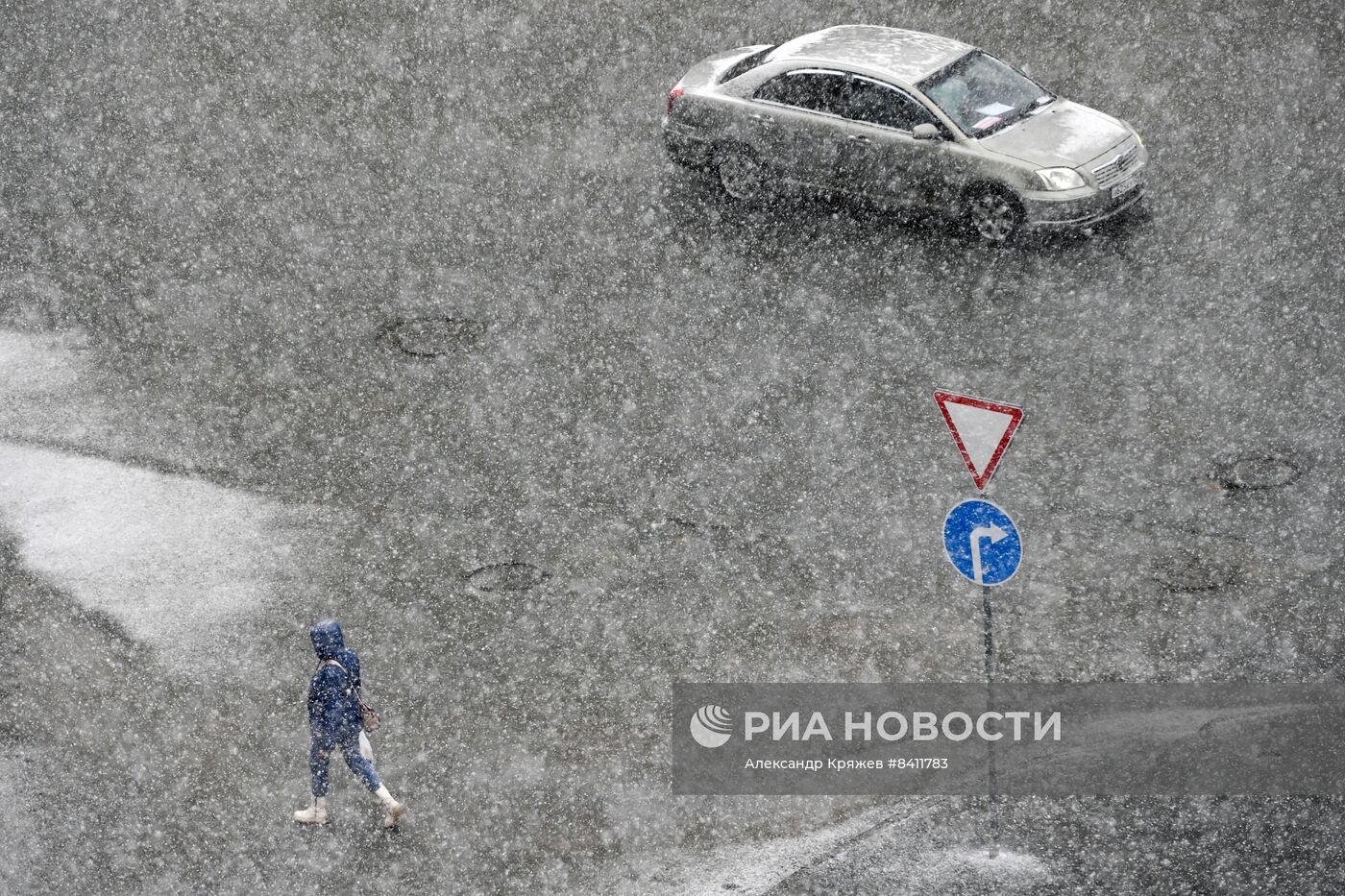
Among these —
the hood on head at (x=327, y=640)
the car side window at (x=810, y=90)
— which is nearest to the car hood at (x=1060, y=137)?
the car side window at (x=810, y=90)

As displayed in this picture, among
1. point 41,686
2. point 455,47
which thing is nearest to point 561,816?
point 41,686

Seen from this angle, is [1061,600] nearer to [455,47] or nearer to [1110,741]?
[1110,741]

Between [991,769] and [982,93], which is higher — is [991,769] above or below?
below

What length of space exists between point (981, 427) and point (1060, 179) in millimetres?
4186

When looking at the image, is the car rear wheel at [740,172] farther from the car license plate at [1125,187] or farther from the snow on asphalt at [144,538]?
the snow on asphalt at [144,538]

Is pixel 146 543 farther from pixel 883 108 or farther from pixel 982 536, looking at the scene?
pixel 883 108

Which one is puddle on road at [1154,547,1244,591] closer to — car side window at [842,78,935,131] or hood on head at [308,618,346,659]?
car side window at [842,78,935,131]

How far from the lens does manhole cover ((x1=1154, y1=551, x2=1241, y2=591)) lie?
28.3 feet

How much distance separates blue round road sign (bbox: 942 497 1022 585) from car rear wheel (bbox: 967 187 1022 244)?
14.4 feet

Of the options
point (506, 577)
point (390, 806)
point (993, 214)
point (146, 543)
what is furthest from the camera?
point (993, 214)

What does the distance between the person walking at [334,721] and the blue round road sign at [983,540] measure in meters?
3.46

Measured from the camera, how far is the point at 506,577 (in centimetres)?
893

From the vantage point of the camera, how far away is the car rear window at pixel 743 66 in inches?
487

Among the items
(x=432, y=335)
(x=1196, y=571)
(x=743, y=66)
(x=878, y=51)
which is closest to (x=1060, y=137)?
(x=878, y=51)
